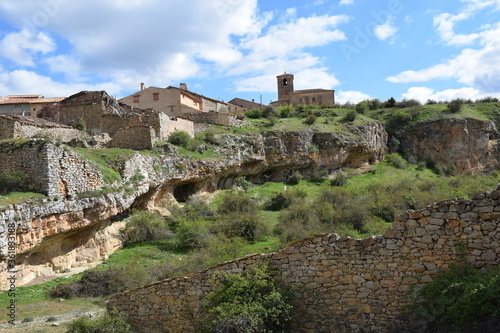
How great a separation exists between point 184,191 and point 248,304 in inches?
760

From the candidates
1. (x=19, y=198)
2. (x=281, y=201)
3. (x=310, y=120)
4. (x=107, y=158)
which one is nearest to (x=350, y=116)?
(x=310, y=120)

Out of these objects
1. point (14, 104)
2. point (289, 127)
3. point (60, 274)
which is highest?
point (14, 104)

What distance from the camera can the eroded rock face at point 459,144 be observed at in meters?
41.5

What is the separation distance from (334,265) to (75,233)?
13242mm

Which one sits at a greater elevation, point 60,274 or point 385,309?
point 385,309

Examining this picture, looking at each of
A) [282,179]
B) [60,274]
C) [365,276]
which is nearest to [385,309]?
[365,276]

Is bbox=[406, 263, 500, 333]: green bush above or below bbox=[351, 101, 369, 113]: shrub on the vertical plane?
below

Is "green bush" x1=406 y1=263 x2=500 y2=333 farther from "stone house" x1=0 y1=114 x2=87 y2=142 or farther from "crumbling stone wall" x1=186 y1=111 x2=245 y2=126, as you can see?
"crumbling stone wall" x1=186 y1=111 x2=245 y2=126

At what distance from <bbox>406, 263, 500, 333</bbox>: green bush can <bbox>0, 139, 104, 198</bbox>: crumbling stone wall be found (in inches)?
558

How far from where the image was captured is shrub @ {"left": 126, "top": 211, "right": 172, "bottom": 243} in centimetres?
2102

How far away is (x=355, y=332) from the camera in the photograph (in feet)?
27.2

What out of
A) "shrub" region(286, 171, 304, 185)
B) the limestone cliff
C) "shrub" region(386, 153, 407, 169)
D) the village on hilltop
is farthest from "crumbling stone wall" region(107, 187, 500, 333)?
"shrub" region(386, 153, 407, 169)

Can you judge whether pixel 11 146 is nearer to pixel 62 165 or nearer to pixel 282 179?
pixel 62 165

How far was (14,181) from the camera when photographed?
15883 mm
